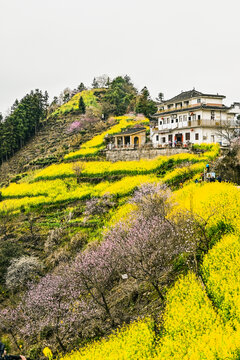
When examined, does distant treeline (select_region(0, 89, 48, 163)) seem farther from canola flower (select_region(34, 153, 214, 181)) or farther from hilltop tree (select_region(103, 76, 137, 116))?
canola flower (select_region(34, 153, 214, 181))

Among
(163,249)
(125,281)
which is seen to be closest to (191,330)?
(163,249)

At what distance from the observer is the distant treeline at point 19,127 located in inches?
2613

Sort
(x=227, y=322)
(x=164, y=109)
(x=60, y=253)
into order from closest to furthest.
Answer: (x=227, y=322) → (x=60, y=253) → (x=164, y=109)

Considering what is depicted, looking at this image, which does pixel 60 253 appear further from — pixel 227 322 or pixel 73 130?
pixel 73 130

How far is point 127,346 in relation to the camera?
36.8 ft

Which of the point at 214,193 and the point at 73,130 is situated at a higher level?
the point at 73,130

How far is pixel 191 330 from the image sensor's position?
1039cm

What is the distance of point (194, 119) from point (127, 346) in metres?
34.9

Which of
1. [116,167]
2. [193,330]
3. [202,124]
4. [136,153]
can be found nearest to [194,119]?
[202,124]

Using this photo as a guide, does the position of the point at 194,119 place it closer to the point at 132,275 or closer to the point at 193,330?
the point at 132,275

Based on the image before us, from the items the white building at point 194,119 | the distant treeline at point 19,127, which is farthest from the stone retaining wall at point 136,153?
the distant treeline at point 19,127

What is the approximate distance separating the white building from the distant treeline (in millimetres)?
40338

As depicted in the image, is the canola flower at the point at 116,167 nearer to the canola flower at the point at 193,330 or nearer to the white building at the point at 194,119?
the white building at the point at 194,119

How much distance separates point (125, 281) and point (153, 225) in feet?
19.6
